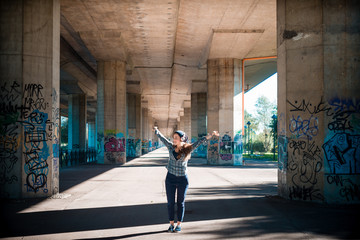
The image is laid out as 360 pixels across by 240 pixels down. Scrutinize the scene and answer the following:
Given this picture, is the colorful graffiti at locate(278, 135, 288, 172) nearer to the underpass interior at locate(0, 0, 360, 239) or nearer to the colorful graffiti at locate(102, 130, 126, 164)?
the underpass interior at locate(0, 0, 360, 239)

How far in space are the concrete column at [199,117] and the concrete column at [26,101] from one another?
3219 cm

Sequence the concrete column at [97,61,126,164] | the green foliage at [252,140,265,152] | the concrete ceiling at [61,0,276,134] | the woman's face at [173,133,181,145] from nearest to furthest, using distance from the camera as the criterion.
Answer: the woman's face at [173,133,181,145] < the concrete ceiling at [61,0,276,134] < the concrete column at [97,61,126,164] < the green foliage at [252,140,265,152]

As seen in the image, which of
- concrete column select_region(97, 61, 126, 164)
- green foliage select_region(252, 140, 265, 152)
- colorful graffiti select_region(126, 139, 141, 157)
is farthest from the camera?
green foliage select_region(252, 140, 265, 152)

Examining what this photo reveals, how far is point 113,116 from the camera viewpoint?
25234 millimetres

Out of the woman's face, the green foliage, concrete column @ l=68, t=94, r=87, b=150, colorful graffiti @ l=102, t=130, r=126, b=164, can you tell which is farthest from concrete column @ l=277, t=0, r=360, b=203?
the green foliage

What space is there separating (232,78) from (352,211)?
1807 cm

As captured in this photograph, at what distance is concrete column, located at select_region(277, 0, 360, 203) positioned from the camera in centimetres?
834

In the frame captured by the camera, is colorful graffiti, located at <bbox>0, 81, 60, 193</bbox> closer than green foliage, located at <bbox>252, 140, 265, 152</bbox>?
Yes

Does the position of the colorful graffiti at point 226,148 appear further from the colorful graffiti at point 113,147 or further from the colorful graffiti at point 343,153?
the colorful graffiti at point 343,153

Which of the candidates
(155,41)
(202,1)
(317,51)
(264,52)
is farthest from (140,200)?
(264,52)

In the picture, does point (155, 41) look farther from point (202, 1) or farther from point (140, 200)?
point (140, 200)

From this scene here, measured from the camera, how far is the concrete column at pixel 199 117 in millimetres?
41000

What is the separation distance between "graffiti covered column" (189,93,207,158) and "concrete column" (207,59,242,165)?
1592 cm

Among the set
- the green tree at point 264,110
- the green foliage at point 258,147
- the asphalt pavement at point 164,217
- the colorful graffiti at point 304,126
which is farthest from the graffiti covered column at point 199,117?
the green tree at point 264,110
